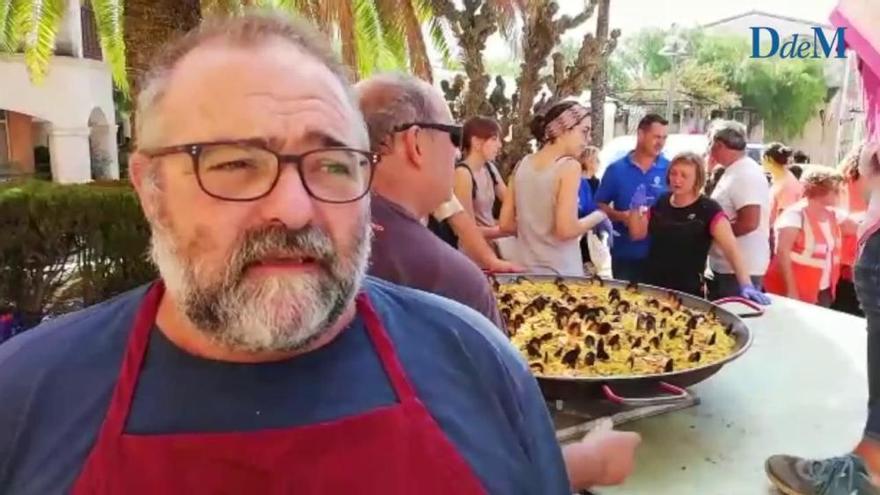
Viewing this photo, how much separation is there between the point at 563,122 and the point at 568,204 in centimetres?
38

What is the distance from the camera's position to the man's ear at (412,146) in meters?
1.98

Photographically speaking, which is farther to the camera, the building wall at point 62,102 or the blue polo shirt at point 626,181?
the building wall at point 62,102

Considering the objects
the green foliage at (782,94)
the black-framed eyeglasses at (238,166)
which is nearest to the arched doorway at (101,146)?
the black-framed eyeglasses at (238,166)

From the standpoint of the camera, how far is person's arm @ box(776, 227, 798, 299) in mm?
4516

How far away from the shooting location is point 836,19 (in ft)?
5.66

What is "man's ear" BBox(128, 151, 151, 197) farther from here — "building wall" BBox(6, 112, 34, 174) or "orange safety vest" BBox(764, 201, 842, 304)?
"building wall" BBox(6, 112, 34, 174)

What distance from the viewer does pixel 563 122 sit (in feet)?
12.3

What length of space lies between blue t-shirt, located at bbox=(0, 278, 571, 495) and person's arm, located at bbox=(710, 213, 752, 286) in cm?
270

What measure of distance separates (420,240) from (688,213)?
2.32m

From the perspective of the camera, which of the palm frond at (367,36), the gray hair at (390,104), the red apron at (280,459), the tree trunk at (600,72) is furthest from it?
the tree trunk at (600,72)

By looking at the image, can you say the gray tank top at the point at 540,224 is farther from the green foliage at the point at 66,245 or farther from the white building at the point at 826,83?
the white building at the point at 826,83

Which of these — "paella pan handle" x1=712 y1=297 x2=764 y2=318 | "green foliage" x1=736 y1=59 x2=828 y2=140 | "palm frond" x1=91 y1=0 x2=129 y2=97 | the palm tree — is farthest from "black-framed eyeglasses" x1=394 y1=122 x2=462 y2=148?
"green foliage" x1=736 y1=59 x2=828 y2=140

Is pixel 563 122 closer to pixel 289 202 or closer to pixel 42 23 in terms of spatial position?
pixel 289 202

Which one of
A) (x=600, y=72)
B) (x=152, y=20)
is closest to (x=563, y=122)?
(x=152, y=20)
